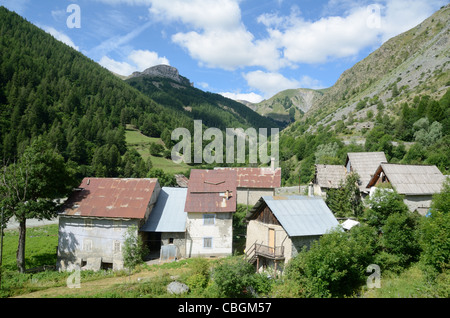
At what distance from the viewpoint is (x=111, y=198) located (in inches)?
1110

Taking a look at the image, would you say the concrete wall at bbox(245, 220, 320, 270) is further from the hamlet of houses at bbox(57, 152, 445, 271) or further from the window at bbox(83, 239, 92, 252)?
the window at bbox(83, 239, 92, 252)

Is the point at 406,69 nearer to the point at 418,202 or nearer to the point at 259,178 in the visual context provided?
the point at 259,178

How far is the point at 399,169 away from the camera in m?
30.8

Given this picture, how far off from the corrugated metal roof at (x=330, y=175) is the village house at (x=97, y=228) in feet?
81.5

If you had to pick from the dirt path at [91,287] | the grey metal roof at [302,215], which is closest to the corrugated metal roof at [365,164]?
the grey metal roof at [302,215]

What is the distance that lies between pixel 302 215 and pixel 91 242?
19949 mm

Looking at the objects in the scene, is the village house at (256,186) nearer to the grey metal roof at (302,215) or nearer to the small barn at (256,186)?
the small barn at (256,186)

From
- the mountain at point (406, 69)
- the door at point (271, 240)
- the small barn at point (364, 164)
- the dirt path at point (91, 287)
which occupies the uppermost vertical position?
the mountain at point (406, 69)

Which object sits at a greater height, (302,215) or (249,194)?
(249,194)

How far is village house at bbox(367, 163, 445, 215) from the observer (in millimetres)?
28609

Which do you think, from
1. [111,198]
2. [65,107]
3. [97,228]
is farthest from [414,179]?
[65,107]

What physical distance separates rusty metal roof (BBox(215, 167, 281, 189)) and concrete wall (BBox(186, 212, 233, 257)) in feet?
62.1

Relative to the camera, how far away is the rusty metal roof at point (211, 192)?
28234 millimetres

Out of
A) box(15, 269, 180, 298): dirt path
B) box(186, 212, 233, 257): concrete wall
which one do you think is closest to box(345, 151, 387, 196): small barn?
box(186, 212, 233, 257): concrete wall
